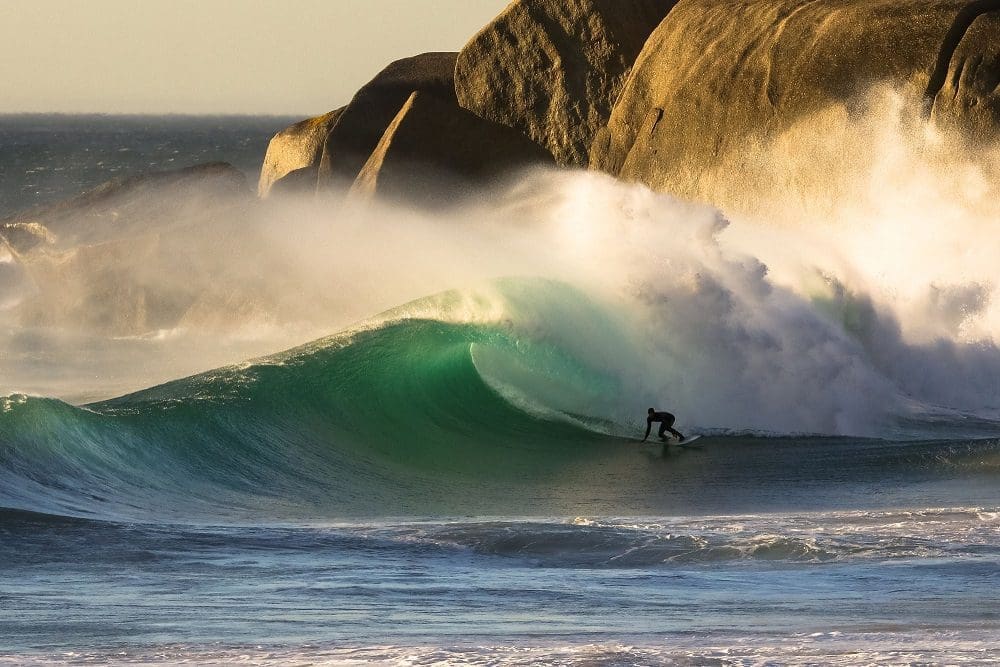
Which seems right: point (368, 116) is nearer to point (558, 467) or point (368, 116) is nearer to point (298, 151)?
point (298, 151)

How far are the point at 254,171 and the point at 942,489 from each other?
6676cm

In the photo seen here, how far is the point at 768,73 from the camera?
2488 cm

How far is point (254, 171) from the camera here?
79.3 m

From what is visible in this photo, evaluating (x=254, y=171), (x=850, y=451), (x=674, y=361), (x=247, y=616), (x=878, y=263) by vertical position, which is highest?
(x=254, y=171)

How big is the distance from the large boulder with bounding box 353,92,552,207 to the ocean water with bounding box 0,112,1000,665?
1.37 m

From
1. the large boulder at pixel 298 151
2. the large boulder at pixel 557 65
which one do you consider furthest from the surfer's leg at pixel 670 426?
the large boulder at pixel 298 151

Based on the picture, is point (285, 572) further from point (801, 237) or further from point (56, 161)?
point (56, 161)

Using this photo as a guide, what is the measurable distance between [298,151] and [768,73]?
12.2 meters

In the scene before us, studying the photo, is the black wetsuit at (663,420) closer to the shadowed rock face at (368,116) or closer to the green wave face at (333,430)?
the green wave face at (333,430)

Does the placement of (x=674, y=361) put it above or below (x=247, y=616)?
above

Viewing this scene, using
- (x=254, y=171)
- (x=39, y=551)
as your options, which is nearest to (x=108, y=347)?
(x=39, y=551)

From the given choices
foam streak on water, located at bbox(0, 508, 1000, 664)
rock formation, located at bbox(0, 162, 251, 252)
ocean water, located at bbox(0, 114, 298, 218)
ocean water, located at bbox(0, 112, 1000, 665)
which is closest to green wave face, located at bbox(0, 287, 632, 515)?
ocean water, located at bbox(0, 112, 1000, 665)

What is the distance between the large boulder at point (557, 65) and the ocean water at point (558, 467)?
2009 millimetres

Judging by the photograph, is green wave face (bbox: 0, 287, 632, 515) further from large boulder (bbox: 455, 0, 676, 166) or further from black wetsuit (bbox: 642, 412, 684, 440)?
large boulder (bbox: 455, 0, 676, 166)
